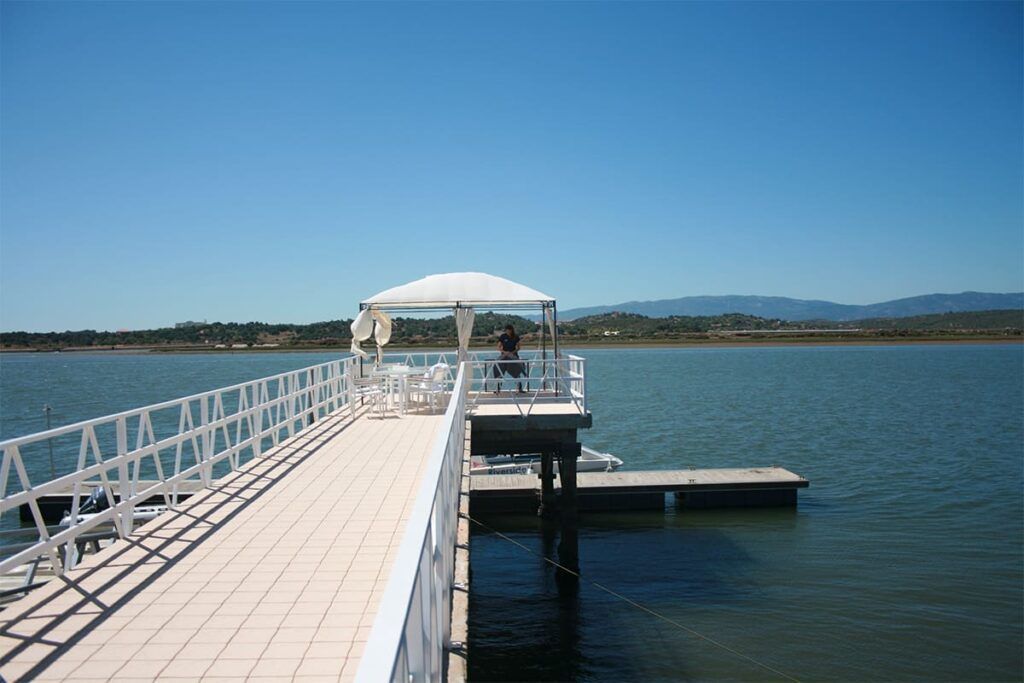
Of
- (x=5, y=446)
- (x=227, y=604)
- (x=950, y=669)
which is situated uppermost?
(x=5, y=446)

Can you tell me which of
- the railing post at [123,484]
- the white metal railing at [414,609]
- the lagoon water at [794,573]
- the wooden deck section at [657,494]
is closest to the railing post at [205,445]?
the railing post at [123,484]

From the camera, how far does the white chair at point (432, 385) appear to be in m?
16.5

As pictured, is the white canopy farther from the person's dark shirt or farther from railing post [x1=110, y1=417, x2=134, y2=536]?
railing post [x1=110, y1=417, x2=134, y2=536]

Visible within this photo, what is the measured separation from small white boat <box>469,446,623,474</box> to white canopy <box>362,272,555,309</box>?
28.1 feet

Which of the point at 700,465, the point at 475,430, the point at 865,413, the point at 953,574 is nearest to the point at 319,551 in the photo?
the point at 475,430

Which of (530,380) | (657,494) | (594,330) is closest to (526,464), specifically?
(657,494)

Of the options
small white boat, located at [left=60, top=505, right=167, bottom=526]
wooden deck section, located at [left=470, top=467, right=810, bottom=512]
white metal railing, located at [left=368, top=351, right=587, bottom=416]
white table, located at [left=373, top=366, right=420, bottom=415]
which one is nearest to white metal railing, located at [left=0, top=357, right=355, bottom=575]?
small white boat, located at [left=60, top=505, right=167, bottom=526]

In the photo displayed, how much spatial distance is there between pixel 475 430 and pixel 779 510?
35.9 feet

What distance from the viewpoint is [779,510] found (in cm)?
2150

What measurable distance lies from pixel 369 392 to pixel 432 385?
1500 millimetres

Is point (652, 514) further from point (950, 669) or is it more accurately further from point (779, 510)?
point (950, 669)

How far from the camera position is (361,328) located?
17828mm

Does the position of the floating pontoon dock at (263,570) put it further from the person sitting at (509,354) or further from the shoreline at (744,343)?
the shoreline at (744,343)

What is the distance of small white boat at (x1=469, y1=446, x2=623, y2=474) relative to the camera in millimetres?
24972
